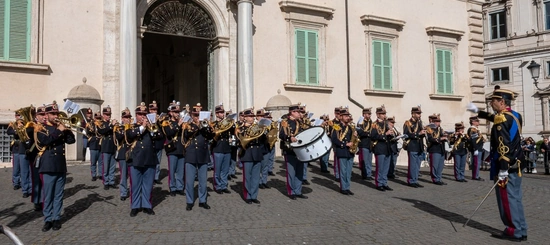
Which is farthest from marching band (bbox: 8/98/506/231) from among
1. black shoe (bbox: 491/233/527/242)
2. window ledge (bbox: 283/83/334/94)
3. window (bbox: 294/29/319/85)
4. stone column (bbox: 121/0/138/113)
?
window (bbox: 294/29/319/85)

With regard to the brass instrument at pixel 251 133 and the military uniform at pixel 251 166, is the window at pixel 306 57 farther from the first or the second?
the military uniform at pixel 251 166

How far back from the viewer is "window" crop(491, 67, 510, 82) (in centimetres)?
3800

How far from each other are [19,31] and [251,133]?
29.8ft

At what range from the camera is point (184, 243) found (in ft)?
20.0

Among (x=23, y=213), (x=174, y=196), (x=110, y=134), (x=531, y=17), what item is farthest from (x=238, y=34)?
(x=531, y=17)

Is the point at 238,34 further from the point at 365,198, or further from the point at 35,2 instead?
the point at 365,198

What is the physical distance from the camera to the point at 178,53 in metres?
24.4

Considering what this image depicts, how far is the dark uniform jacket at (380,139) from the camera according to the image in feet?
36.9

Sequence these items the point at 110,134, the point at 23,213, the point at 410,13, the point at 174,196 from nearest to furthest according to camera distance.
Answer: the point at 23,213 < the point at 174,196 < the point at 110,134 < the point at 410,13

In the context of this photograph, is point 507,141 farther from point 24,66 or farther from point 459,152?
point 24,66

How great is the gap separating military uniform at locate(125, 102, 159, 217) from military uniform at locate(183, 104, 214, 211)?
65cm

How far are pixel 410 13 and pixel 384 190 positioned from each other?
495 inches

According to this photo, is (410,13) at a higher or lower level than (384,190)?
higher

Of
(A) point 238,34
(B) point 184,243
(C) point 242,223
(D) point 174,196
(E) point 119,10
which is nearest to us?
(B) point 184,243
